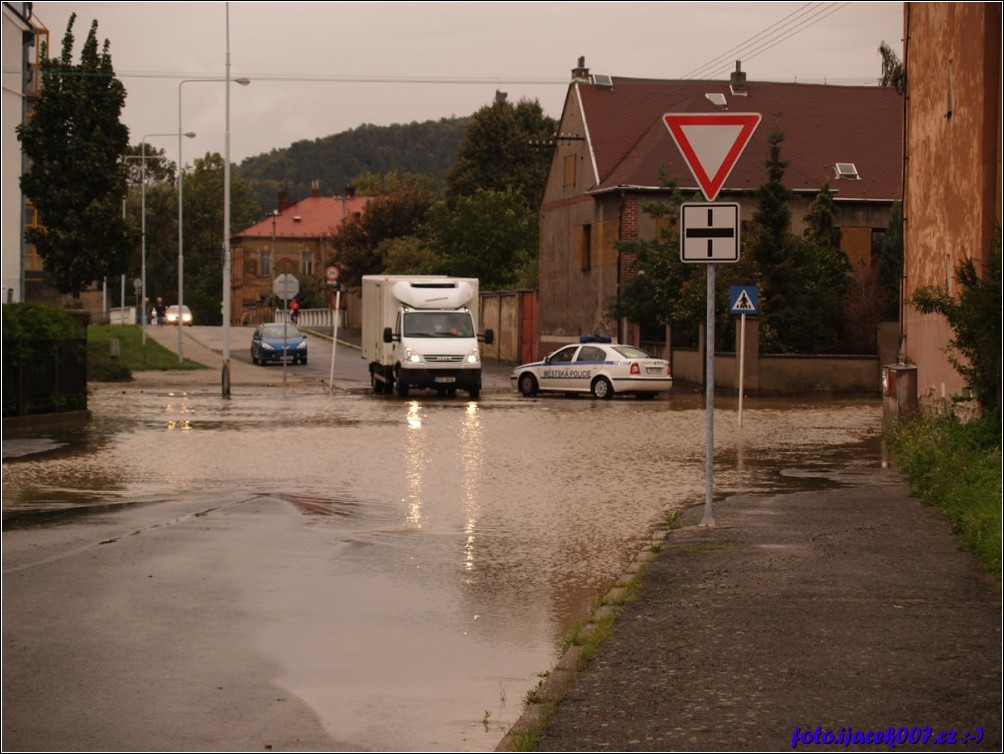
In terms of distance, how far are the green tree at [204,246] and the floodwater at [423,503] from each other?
8401cm

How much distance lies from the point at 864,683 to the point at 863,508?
689cm

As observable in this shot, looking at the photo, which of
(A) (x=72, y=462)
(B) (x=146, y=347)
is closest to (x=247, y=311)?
(B) (x=146, y=347)

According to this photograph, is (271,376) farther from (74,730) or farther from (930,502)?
(74,730)

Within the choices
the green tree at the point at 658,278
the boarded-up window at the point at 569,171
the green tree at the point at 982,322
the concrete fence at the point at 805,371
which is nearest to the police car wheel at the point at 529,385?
the concrete fence at the point at 805,371

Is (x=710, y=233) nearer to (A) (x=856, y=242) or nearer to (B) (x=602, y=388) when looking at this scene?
(B) (x=602, y=388)

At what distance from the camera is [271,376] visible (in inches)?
1868

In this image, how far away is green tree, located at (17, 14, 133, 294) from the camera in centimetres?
4406

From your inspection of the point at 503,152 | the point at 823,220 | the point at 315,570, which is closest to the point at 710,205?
the point at 315,570

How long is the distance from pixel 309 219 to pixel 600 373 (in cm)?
9548

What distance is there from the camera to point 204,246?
4806 inches

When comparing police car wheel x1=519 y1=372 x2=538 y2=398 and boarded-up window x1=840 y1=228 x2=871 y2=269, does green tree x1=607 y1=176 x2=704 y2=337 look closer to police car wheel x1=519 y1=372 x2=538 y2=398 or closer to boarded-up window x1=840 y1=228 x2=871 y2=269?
police car wheel x1=519 y1=372 x2=538 y2=398

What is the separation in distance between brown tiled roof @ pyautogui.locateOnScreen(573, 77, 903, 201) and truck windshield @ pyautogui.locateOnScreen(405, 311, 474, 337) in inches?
647

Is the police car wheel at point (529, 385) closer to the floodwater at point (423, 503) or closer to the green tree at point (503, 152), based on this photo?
the floodwater at point (423, 503)

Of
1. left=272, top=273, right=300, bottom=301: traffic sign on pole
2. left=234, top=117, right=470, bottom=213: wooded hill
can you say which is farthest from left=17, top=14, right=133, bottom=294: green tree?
left=234, top=117, right=470, bottom=213: wooded hill
